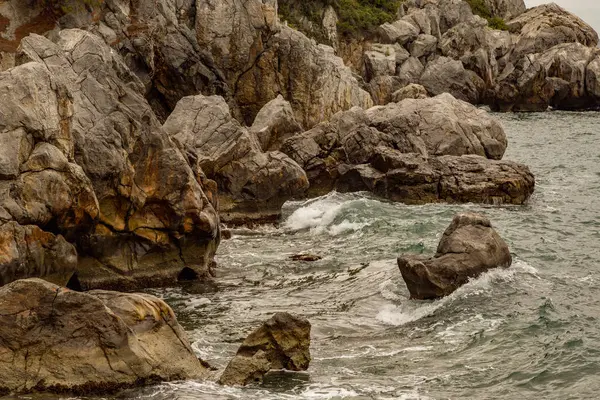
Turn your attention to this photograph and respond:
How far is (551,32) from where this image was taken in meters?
101

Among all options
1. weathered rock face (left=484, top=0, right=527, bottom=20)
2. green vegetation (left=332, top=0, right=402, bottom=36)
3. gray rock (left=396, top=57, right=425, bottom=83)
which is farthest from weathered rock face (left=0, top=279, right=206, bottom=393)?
weathered rock face (left=484, top=0, right=527, bottom=20)

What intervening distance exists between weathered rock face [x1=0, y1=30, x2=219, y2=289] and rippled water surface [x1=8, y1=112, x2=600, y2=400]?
68.8 inches

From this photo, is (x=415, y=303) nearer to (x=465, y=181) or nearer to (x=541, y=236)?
(x=541, y=236)

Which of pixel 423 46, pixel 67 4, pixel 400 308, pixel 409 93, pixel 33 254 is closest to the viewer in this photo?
pixel 33 254

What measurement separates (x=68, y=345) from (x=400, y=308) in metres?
9.99

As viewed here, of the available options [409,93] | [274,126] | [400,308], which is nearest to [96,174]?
[400,308]

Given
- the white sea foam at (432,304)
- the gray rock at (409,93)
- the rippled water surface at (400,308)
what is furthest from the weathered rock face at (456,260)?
the gray rock at (409,93)

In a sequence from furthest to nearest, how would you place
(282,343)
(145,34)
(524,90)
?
(524,90), (145,34), (282,343)

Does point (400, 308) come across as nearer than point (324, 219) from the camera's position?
Yes

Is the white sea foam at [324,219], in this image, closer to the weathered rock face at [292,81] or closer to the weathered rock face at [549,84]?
the weathered rock face at [292,81]

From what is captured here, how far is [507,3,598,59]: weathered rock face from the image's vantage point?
99.2 meters

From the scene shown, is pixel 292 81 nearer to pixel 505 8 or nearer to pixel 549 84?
pixel 549 84

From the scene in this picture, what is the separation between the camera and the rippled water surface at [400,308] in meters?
17.1

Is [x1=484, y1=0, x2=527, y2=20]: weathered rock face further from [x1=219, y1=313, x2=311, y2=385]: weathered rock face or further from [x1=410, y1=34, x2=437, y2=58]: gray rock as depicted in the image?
[x1=219, y1=313, x2=311, y2=385]: weathered rock face
